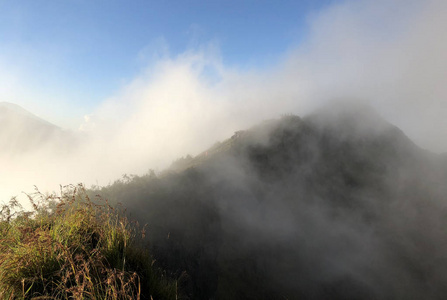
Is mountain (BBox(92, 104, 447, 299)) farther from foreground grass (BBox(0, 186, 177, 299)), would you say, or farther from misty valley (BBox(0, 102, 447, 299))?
foreground grass (BBox(0, 186, 177, 299))

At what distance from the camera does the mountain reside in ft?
61.0

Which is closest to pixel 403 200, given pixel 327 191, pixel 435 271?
pixel 435 271

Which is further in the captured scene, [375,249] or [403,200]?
[403,200]

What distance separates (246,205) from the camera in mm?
27469

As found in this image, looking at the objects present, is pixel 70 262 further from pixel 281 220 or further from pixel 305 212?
pixel 305 212

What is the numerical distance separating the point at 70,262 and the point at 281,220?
29877mm

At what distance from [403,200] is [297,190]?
23142mm

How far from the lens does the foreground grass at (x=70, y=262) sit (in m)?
3.07

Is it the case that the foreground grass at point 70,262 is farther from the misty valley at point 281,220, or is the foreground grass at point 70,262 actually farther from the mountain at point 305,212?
the mountain at point 305,212

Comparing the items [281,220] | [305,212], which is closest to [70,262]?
[281,220]

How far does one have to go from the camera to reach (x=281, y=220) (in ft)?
97.9

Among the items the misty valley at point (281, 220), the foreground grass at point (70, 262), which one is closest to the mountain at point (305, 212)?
the misty valley at point (281, 220)

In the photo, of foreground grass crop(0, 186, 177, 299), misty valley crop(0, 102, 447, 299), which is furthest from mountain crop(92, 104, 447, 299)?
foreground grass crop(0, 186, 177, 299)

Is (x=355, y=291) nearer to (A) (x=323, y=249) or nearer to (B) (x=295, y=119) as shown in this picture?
(A) (x=323, y=249)
